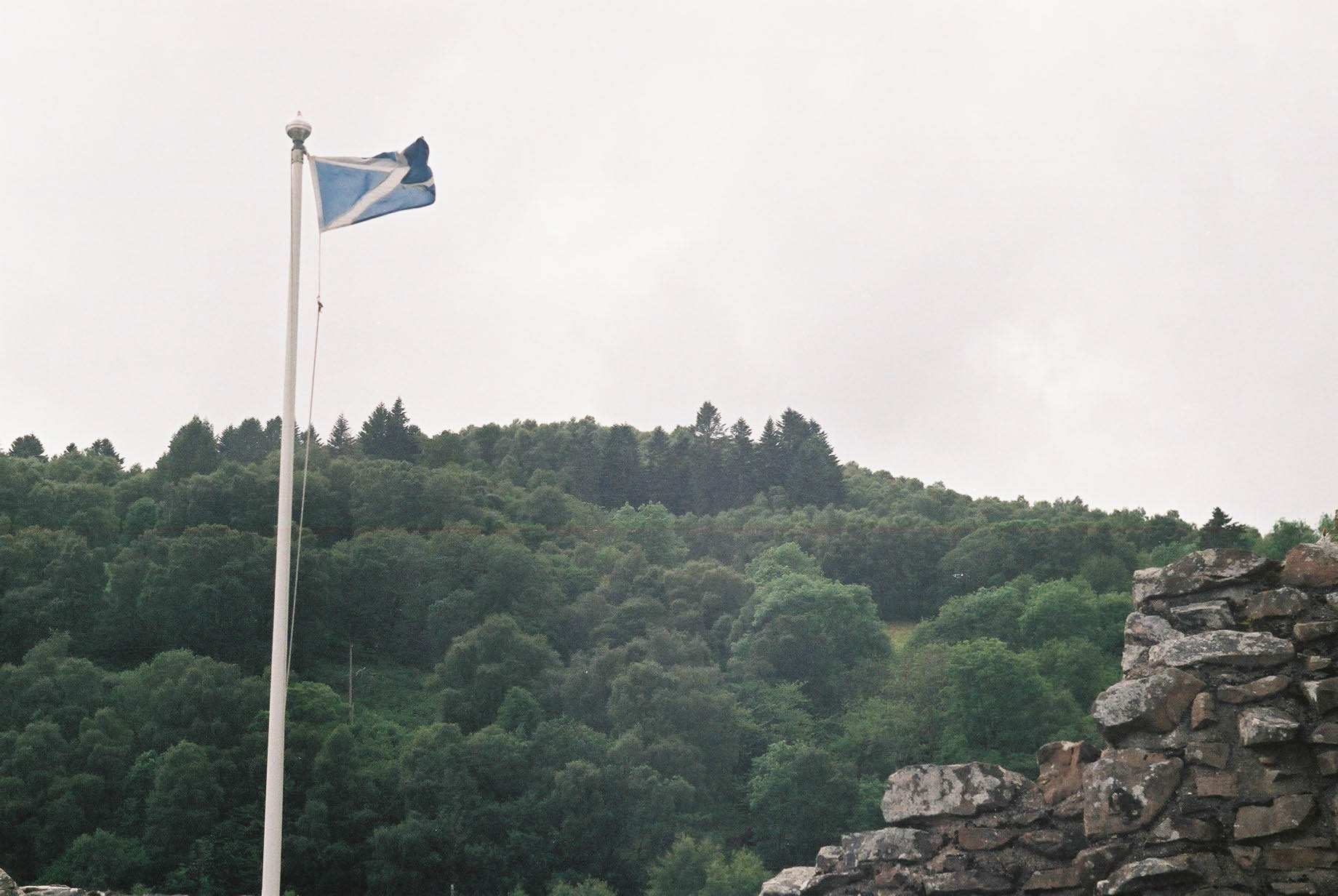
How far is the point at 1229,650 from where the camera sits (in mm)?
8297

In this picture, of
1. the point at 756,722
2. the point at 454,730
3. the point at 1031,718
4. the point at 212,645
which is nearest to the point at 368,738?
the point at 454,730

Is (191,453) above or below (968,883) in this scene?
above

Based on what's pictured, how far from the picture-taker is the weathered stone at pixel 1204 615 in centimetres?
854

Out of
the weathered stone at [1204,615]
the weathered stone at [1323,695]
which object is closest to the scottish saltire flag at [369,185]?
the weathered stone at [1204,615]

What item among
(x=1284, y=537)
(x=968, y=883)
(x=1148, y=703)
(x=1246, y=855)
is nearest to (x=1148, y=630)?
(x=1148, y=703)

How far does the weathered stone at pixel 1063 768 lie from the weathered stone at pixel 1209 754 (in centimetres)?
64

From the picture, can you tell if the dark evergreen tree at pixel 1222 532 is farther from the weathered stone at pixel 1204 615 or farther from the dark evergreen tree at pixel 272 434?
the dark evergreen tree at pixel 272 434

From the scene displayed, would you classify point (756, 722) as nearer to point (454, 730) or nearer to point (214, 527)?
point (454, 730)

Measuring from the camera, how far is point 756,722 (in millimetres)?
68375

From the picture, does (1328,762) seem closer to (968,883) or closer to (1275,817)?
(1275,817)

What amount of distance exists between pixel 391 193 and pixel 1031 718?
172 feet

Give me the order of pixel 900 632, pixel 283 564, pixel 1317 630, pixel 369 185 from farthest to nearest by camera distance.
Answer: pixel 900 632
pixel 369 185
pixel 283 564
pixel 1317 630

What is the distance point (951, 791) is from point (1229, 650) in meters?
2.03

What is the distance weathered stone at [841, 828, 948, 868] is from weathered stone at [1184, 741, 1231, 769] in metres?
1.67
